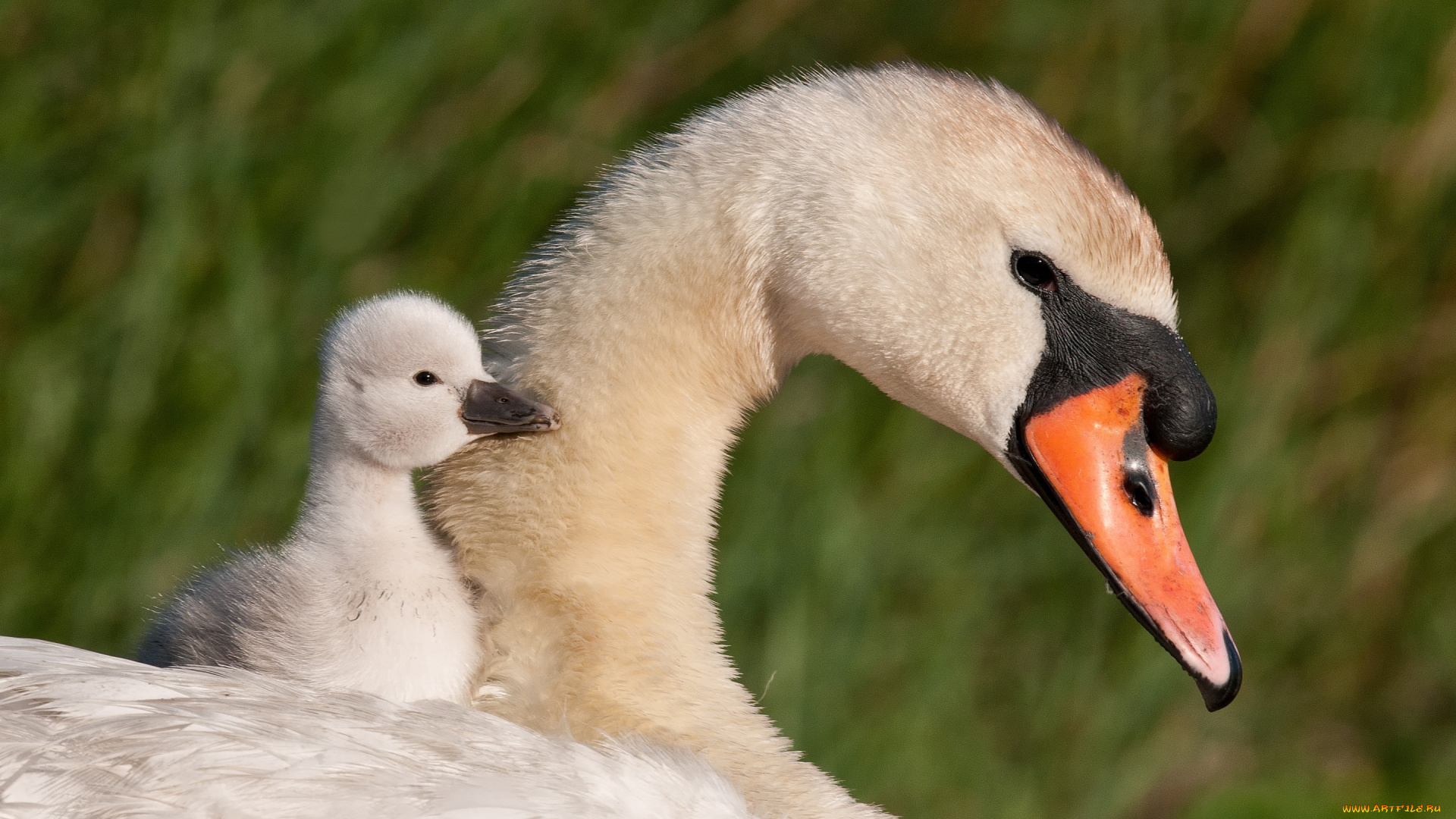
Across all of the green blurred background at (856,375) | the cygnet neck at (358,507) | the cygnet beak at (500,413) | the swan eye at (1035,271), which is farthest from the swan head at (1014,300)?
the green blurred background at (856,375)

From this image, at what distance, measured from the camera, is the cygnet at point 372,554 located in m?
1.56

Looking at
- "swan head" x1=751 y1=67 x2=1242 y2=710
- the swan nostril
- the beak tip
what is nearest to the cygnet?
"swan head" x1=751 y1=67 x2=1242 y2=710

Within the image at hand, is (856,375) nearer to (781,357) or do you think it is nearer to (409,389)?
(781,357)

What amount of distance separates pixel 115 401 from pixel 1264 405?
94.1 inches

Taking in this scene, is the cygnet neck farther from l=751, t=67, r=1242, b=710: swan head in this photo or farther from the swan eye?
the swan eye

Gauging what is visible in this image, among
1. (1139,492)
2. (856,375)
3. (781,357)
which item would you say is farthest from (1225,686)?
(856,375)

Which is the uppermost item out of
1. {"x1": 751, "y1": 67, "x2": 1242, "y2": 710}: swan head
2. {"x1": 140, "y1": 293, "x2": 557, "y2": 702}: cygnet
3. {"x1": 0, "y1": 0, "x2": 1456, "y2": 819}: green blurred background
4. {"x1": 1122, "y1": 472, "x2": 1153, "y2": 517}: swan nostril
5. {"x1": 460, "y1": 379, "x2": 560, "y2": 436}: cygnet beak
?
{"x1": 751, "y1": 67, "x2": 1242, "y2": 710}: swan head

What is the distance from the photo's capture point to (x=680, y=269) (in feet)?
5.46

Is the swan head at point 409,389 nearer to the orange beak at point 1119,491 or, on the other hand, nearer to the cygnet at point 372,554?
the cygnet at point 372,554

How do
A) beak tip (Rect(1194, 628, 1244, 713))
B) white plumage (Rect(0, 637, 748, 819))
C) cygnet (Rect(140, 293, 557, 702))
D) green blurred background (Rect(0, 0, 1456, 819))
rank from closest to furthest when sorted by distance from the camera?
white plumage (Rect(0, 637, 748, 819)) < cygnet (Rect(140, 293, 557, 702)) < beak tip (Rect(1194, 628, 1244, 713)) < green blurred background (Rect(0, 0, 1456, 819))

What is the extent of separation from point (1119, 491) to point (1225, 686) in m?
0.23

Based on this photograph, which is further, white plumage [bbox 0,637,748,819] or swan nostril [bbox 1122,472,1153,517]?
swan nostril [bbox 1122,472,1153,517]

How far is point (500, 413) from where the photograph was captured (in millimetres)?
1636

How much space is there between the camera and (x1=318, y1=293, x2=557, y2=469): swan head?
166 cm
